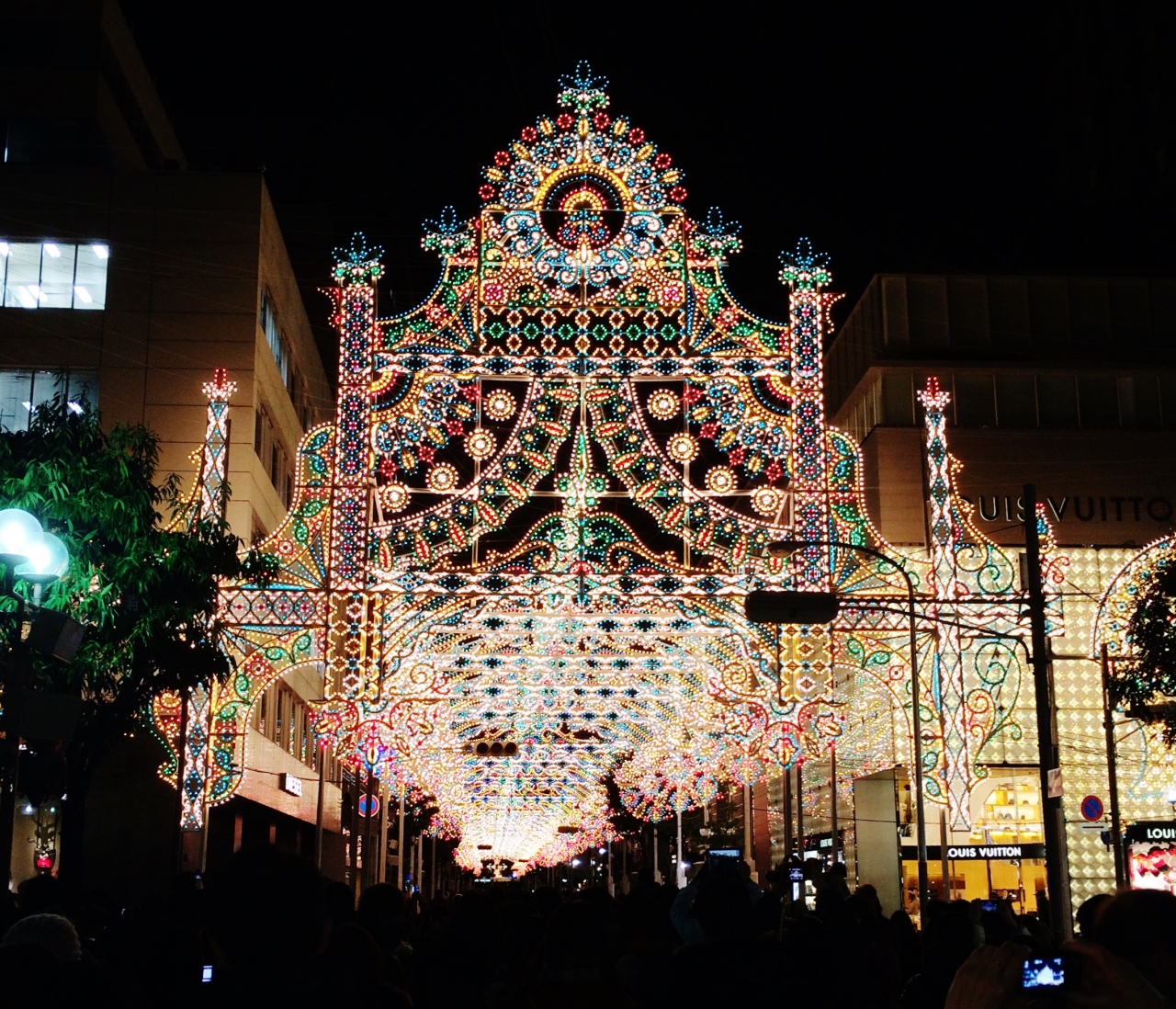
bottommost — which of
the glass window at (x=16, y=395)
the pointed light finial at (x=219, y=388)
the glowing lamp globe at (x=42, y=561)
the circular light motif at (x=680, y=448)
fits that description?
the glowing lamp globe at (x=42, y=561)

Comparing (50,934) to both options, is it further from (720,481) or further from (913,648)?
(913,648)

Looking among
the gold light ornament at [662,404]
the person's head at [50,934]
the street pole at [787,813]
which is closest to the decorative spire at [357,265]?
the gold light ornament at [662,404]

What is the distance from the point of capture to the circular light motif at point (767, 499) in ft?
94.5

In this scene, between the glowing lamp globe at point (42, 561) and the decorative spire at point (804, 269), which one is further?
the decorative spire at point (804, 269)

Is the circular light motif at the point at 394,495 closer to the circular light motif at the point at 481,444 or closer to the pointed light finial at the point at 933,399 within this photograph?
the circular light motif at the point at 481,444

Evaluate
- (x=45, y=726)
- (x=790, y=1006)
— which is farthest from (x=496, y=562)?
(x=790, y=1006)

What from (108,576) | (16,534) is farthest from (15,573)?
(108,576)

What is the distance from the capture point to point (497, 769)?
207ft

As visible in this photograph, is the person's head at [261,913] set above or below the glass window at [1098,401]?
below

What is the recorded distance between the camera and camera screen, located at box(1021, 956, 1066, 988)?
16.8ft

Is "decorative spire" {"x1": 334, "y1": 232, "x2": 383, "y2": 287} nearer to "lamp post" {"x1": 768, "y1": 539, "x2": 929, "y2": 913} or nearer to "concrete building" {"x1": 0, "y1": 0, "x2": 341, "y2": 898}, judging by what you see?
"lamp post" {"x1": 768, "y1": 539, "x2": 929, "y2": 913}

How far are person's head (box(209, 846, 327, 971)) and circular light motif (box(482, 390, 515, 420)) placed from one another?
23.9 meters

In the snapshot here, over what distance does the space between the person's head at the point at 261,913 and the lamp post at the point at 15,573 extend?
10166mm

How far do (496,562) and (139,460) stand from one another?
7.52 metres
